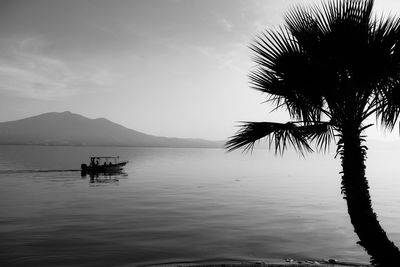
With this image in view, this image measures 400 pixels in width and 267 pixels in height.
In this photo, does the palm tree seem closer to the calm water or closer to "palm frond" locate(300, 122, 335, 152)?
"palm frond" locate(300, 122, 335, 152)

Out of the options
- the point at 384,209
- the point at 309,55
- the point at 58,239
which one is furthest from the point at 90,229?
the point at 384,209

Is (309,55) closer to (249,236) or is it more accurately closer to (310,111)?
(310,111)

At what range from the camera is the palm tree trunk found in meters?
7.67

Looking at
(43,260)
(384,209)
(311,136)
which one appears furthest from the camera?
(384,209)

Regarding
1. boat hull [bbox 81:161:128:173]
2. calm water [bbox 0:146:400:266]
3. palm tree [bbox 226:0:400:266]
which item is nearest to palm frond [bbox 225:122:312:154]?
palm tree [bbox 226:0:400:266]

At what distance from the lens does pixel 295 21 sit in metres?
8.52

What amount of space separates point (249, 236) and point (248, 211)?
9142mm

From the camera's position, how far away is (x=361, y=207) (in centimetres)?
777

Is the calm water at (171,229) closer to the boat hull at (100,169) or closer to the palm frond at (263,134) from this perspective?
the palm frond at (263,134)

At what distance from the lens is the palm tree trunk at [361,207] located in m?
7.67

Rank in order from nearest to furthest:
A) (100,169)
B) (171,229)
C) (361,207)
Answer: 1. (361,207)
2. (171,229)
3. (100,169)

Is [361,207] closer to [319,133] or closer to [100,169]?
[319,133]

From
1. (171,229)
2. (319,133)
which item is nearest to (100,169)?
(171,229)

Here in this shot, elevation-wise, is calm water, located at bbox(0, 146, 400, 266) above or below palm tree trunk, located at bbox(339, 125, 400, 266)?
below
